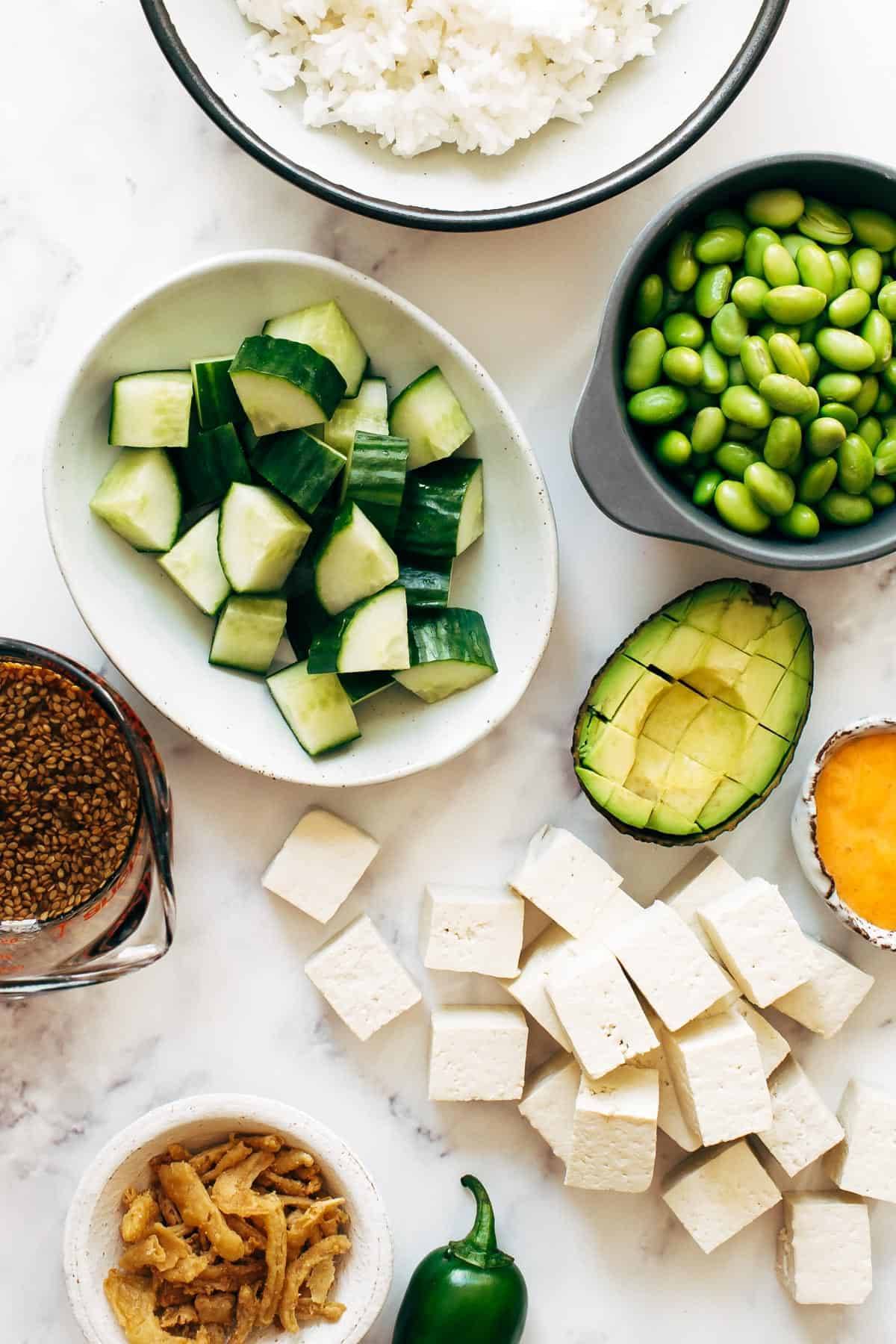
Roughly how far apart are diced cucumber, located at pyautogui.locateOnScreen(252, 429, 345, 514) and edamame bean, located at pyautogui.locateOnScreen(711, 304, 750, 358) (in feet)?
1.49

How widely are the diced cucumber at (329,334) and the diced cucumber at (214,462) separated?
14 centimetres

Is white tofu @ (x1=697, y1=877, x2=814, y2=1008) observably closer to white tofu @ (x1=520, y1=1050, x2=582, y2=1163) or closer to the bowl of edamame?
white tofu @ (x1=520, y1=1050, x2=582, y2=1163)

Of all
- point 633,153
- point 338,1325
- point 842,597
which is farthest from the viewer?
point 842,597

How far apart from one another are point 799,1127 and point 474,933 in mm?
515

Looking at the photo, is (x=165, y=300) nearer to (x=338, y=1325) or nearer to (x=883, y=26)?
(x=883, y=26)

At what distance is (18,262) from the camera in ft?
4.75

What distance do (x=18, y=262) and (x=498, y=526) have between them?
696 millimetres


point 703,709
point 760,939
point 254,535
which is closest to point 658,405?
point 703,709

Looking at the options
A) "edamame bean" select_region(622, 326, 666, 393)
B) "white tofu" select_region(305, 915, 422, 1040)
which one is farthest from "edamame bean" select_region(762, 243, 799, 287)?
"white tofu" select_region(305, 915, 422, 1040)

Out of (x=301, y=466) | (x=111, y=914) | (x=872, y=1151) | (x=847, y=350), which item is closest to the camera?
(x=847, y=350)

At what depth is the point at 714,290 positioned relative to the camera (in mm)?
1279

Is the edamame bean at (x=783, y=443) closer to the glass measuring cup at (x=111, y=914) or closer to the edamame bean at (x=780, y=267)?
the edamame bean at (x=780, y=267)

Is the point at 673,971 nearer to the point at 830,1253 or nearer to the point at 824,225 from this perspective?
the point at 830,1253

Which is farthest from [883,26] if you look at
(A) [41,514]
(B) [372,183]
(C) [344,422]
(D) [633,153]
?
(A) [41,514]
